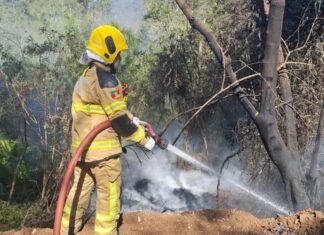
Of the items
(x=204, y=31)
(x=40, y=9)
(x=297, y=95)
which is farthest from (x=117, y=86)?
(x=40, y=9)

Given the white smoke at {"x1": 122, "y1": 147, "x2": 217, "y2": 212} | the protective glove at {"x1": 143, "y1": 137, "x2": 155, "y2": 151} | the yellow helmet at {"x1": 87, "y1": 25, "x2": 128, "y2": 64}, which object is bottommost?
the white smoke at {"x1": 122, "y1": 147, "x2": 217, "y2": 212}

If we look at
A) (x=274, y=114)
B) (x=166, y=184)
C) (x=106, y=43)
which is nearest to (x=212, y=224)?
(x=274, y=114)

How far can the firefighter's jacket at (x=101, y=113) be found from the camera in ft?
11.7

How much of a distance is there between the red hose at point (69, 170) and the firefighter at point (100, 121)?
0.12 meters

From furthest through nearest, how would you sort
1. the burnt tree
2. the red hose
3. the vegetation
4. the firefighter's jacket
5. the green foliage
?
the green foliage, the vegetation, the burnt tree, the firefighter's jacket, the red hose

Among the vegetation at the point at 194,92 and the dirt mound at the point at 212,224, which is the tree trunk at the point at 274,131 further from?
the dirt mound at the point at 212,224

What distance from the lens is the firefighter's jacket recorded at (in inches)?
141

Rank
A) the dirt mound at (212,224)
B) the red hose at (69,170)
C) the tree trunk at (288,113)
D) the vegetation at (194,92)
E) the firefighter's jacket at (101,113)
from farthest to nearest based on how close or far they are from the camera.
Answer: the vegetation at (194,92) < the tree trunk at (288,113) < the dirt mound at (212,224) < the firefighter's jacket at (101,113) < the red hose at (69,170)

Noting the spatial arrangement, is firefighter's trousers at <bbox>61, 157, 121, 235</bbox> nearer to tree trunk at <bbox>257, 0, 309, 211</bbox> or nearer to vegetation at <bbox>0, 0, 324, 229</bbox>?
vegetation at <bbox>0, 0, 324, 229</bbox>

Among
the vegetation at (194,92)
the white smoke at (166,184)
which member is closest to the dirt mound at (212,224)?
the vegetation at (194,92)

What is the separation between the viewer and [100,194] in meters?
3.84

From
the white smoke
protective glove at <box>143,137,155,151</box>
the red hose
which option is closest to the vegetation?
the white smoke

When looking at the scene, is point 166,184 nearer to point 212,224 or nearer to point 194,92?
point 194,92

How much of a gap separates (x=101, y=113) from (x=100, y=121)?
66 millimetres
